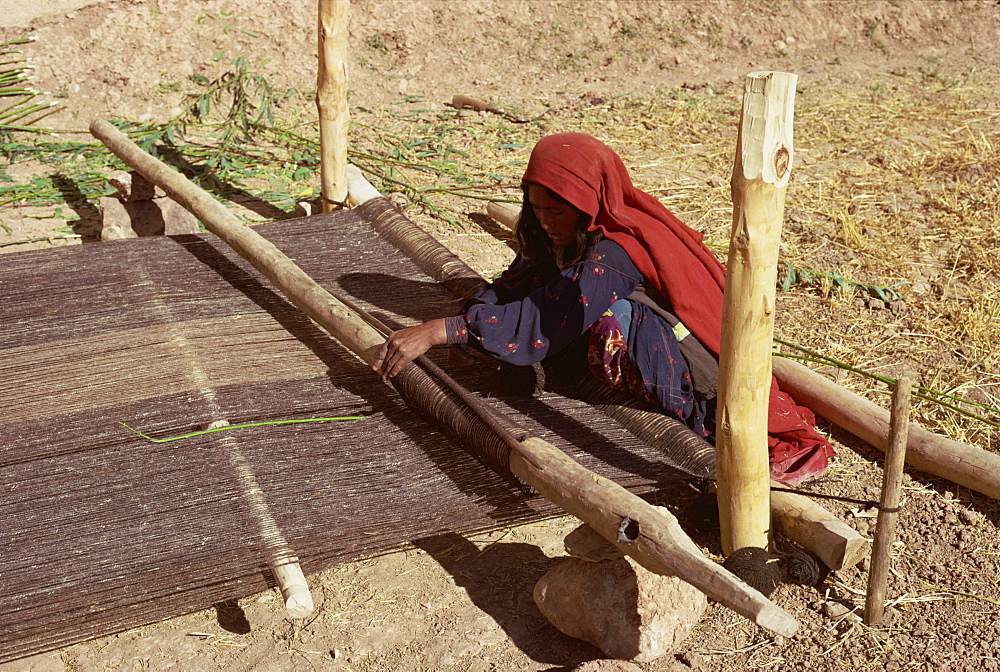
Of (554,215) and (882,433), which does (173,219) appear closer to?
(554,215)

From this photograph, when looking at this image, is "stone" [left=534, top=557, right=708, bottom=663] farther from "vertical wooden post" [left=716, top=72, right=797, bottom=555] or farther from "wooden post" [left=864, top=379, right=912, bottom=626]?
"wooden post" [left=864, top=379, right=912, bottom=626]

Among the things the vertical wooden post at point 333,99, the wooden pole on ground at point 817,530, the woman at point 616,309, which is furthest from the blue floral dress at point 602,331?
the vertical wooden post at point 333,99

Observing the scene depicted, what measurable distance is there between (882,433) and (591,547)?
124 centimetres

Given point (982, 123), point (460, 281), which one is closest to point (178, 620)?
point (460, 281)

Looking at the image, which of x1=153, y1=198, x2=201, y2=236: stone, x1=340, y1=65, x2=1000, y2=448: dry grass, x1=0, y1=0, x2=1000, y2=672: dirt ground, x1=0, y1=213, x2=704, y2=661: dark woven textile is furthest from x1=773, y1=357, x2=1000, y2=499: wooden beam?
x1=153, y1=198, x2=201, y2=236: stone

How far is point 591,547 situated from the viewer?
2455 mm

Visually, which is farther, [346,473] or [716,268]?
[716,268]

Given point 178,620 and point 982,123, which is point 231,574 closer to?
point 178,620

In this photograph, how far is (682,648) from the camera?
96.4 inches

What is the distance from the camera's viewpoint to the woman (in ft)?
9.41

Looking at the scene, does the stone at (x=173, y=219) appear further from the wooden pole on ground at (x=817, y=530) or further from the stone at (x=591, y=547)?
the wooden pole on ground at (x=817, y=530)

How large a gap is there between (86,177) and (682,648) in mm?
4638

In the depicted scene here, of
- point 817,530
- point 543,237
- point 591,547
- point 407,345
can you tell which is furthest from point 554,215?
point 817,530

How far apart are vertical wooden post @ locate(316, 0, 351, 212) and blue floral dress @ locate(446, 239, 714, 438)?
1.87 m
